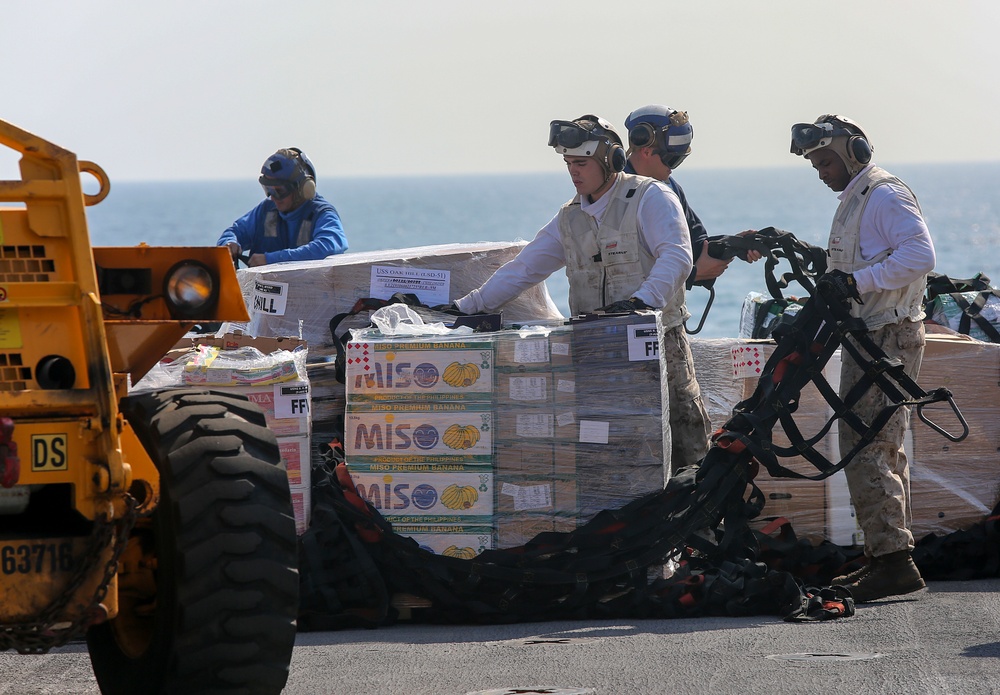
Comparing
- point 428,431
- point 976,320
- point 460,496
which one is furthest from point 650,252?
point 976,320

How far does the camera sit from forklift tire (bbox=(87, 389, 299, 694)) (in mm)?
4738

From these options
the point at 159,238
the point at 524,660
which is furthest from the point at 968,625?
the point at 159,238

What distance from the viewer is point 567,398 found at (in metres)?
7.30

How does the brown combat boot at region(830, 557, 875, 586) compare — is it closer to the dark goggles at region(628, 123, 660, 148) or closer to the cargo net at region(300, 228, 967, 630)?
the cargo net at region(300, 228, 967, 630)

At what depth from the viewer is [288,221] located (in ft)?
Result: 32.9

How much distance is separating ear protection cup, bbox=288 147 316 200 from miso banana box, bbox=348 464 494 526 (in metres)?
3.08

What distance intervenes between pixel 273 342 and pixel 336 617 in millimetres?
1510

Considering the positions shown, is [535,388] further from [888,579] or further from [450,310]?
[888,579]

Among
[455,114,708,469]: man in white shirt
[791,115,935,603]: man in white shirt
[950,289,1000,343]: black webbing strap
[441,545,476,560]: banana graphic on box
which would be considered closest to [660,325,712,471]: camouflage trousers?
[455,114,708,469]: man in white shirt

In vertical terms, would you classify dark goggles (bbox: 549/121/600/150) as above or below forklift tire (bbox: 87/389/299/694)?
above

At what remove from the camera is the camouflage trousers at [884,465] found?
24.2ft

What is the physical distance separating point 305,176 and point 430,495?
3.30 metres

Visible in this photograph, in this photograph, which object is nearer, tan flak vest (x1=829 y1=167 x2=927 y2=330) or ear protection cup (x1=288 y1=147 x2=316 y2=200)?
tan flak vest (x1=829 y1=167 x2=927 y2=330)

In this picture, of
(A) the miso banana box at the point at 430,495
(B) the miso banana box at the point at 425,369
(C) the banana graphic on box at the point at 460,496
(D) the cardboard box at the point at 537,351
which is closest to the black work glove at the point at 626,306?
(D) the cardboard box at the point at 537,351
